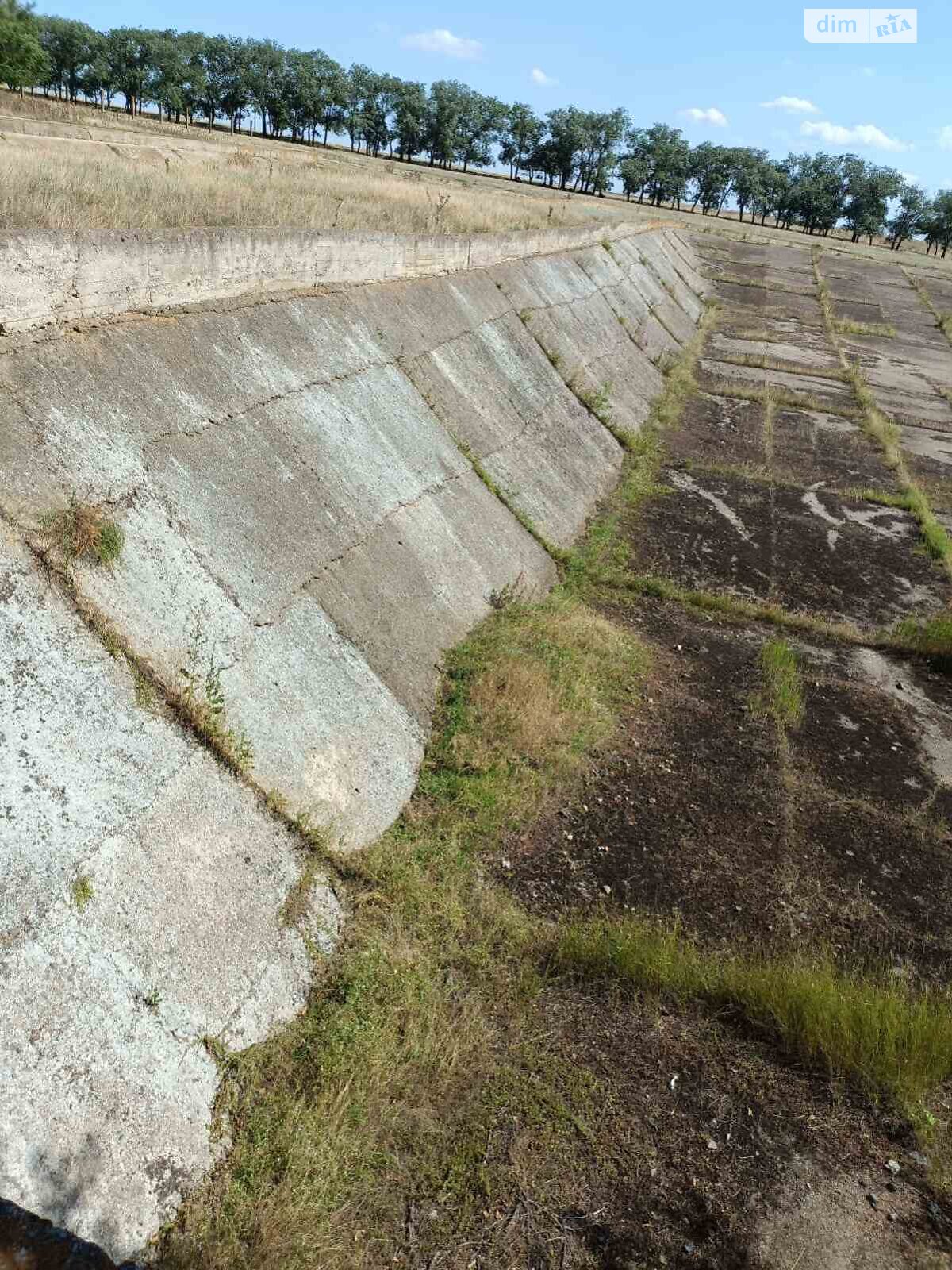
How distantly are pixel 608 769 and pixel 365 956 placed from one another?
107 inches

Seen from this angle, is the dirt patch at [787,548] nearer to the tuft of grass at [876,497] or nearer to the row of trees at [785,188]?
the tuft of grass at [876,497]

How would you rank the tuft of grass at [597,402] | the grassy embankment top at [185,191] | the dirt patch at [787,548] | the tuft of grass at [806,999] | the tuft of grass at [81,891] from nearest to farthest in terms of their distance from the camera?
the tuft of grass at [81,891] < the tuft of grass at [806,999] < the grassy embankment top at [185,191] < the dirt patch at [787,548] < the tuft of grass at [597,402]

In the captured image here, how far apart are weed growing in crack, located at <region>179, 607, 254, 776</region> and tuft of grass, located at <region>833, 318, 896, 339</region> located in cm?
3121

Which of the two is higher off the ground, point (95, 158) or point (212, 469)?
point (95, 158)

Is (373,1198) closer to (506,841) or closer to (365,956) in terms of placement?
(365,956)

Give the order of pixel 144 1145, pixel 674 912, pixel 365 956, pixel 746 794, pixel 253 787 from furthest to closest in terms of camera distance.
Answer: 1. pixel 746 794
2. pixel 674 912
3. pixel 253 787
4. pixel 365 956
5. pixel 144 1145

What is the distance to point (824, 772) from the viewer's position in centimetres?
688

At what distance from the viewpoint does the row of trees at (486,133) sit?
8338 centimetres

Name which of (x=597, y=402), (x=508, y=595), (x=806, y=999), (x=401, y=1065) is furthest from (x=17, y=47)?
(x=806, y=999)

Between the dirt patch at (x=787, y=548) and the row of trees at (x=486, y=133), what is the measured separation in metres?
86.8

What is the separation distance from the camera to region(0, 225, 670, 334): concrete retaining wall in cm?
529

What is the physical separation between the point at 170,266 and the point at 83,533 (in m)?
3.03

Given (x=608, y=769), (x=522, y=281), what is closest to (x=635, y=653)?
(x=608, y=769)

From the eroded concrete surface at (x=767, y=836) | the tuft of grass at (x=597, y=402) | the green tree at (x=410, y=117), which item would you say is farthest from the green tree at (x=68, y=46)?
the eroded concrete surface at (x=767, y=836)
